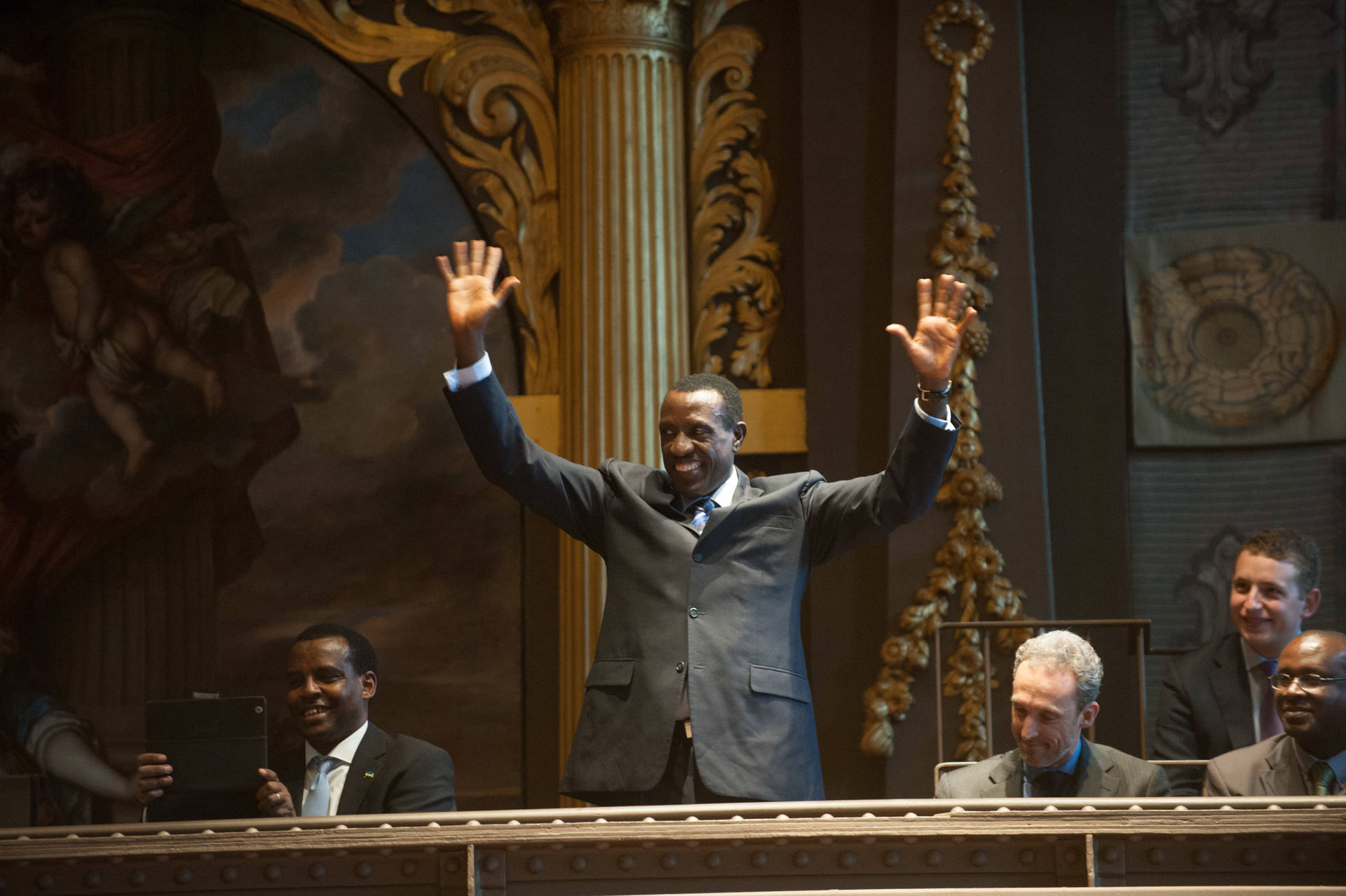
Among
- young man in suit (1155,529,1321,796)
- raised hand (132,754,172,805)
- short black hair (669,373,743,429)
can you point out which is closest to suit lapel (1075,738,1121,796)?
young man in suit (1155,529,1321,796)

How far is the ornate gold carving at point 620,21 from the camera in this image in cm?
488

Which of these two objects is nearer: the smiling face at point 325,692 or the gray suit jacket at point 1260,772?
the gray suit jacket at point 1260,772

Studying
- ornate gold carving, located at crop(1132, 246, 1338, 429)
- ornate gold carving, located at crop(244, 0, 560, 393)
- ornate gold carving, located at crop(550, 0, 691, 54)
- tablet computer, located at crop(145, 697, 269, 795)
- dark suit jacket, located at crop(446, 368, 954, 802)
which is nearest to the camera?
tablet computer, located at crop(145, 697, 269, 795)

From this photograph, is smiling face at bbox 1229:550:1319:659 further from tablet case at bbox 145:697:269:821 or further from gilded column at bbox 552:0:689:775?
tablet case at bbox 145:697:269:821

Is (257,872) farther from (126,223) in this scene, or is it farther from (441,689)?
(126,223)

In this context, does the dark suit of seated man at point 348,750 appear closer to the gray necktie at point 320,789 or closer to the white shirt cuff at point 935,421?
the gray necktie at point 320,789

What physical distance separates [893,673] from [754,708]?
5.93ft

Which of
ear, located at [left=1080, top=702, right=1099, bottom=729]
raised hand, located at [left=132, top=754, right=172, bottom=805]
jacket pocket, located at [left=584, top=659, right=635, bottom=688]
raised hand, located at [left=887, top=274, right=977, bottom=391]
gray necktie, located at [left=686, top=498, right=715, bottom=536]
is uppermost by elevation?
raised hand, located at [left=887, top=274, right=977, bottom=391]

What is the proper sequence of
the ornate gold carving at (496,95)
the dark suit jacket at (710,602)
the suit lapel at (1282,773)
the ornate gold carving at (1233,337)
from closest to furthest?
the dark suit jacket at (710,602) → the suit lapel at (1282,773) → the ornate gold carving at (1233,337) → the ornate gold carving at (496,95)

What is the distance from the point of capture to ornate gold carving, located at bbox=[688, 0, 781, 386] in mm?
4879

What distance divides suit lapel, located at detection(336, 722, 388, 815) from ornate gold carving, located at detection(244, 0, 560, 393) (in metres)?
2.03

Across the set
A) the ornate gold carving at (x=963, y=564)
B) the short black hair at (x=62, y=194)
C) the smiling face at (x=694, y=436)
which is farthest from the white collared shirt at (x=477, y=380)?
the short black hair at (x=62, y=194)

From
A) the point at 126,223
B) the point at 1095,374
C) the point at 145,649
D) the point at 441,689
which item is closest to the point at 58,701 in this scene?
the point at 145,649

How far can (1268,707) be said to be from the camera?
3.47 m
